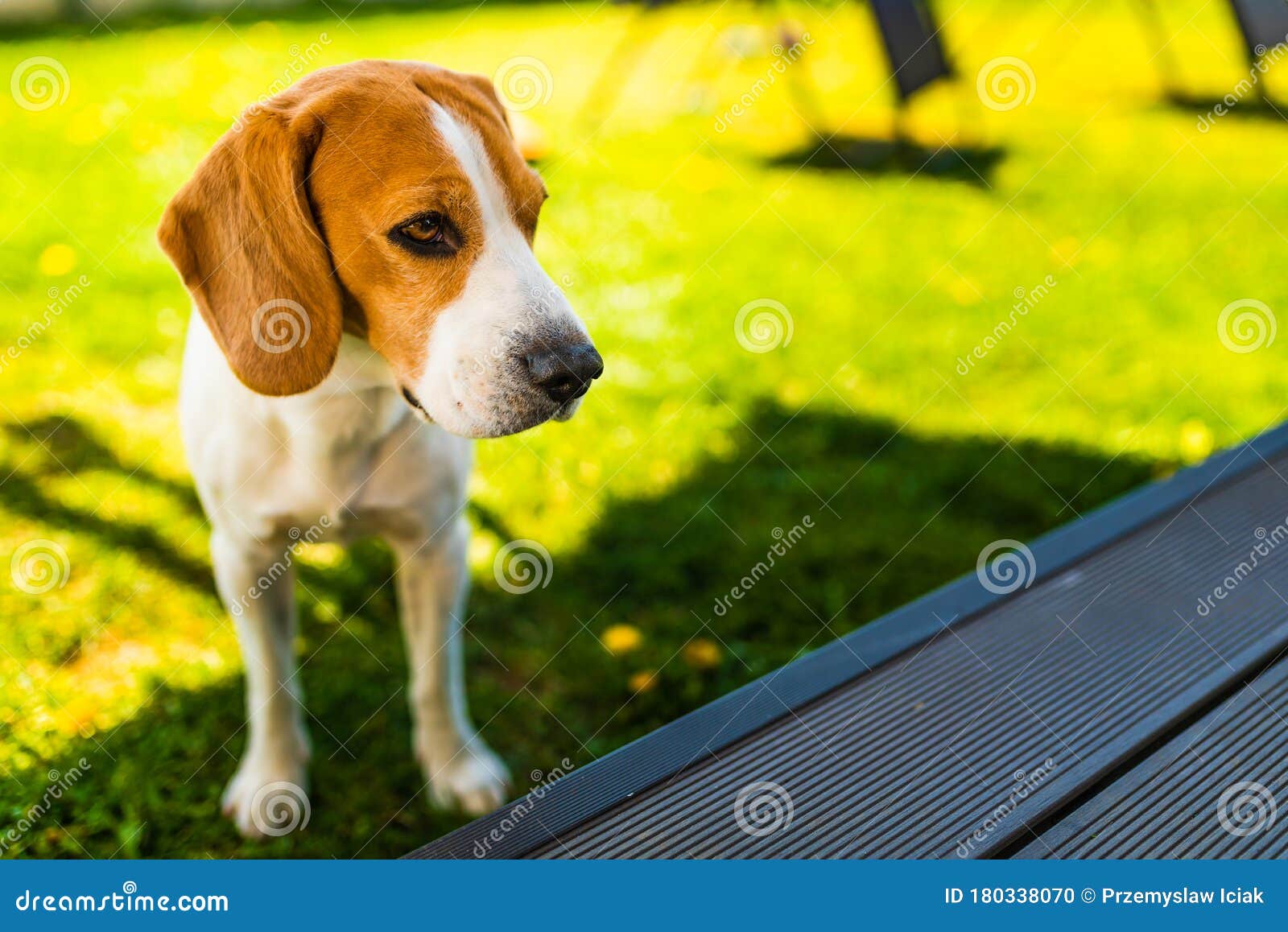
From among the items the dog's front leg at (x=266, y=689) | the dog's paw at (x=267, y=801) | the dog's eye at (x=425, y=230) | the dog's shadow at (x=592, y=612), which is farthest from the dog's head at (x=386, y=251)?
the dog's shadow at (x=592, y=612)

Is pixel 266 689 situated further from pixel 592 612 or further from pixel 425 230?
pixel 425 230

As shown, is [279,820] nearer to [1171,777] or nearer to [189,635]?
Answer: [189,635]

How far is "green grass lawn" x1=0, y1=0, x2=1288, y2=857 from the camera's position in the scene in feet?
10.3

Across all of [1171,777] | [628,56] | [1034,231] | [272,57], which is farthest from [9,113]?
[1171,777]

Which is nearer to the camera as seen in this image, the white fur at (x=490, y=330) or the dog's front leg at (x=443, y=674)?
the white fur at (x=490, y=330)

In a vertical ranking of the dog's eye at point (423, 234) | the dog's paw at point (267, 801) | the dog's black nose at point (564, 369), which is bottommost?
the dog's paw at point (267, 801)

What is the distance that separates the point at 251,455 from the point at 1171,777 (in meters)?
2.02

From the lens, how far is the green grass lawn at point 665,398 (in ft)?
10.3

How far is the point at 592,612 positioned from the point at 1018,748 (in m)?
1.61

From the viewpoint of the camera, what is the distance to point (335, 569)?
3676mm

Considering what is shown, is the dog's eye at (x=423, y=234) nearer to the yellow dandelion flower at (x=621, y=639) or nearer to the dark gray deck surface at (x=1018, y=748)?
the dark gray deck surface at (x=1018, y=748)

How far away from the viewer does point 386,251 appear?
207 cm

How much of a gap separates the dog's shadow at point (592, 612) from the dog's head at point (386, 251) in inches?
49.9

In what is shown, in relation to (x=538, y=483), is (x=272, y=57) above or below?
below
